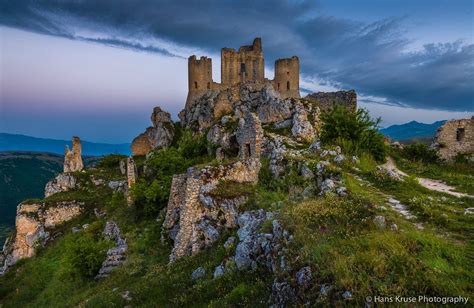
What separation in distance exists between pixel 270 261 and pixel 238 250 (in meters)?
1.85

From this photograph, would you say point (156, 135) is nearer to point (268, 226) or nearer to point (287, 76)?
point (287, 76)

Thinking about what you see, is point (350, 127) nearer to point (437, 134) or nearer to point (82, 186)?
point (437, 134)

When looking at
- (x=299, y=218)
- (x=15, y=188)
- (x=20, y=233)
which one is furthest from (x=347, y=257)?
(x=15, y=188)

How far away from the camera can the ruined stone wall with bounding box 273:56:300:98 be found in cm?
4553

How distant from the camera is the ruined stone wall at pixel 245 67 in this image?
48.9 metres

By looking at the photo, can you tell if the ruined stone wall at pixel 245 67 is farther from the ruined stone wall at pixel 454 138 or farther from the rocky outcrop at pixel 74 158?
the ruined stone wall at pixel 454 138

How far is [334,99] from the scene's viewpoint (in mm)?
38719

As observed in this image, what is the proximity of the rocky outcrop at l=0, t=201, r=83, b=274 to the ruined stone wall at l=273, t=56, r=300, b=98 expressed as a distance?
30.5 metres

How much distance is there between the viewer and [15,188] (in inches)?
6171

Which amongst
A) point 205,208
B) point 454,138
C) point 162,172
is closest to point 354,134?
point 454,138

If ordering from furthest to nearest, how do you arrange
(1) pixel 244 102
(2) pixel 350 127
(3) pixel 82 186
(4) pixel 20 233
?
(1) pixel 244 102, (3) pixel 82 186, (4) pixel 20 233, (2) pixel 350 127

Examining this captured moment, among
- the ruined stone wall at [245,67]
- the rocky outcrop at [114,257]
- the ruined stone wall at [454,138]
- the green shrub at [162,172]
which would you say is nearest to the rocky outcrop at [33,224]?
the green shrub at [162,172]

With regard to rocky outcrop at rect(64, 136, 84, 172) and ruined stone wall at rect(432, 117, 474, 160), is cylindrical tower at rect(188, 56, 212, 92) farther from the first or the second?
ruined stone wall at rect(432, 117, 474, 160)

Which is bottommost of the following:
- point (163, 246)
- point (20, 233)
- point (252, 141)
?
point (20, 233)
